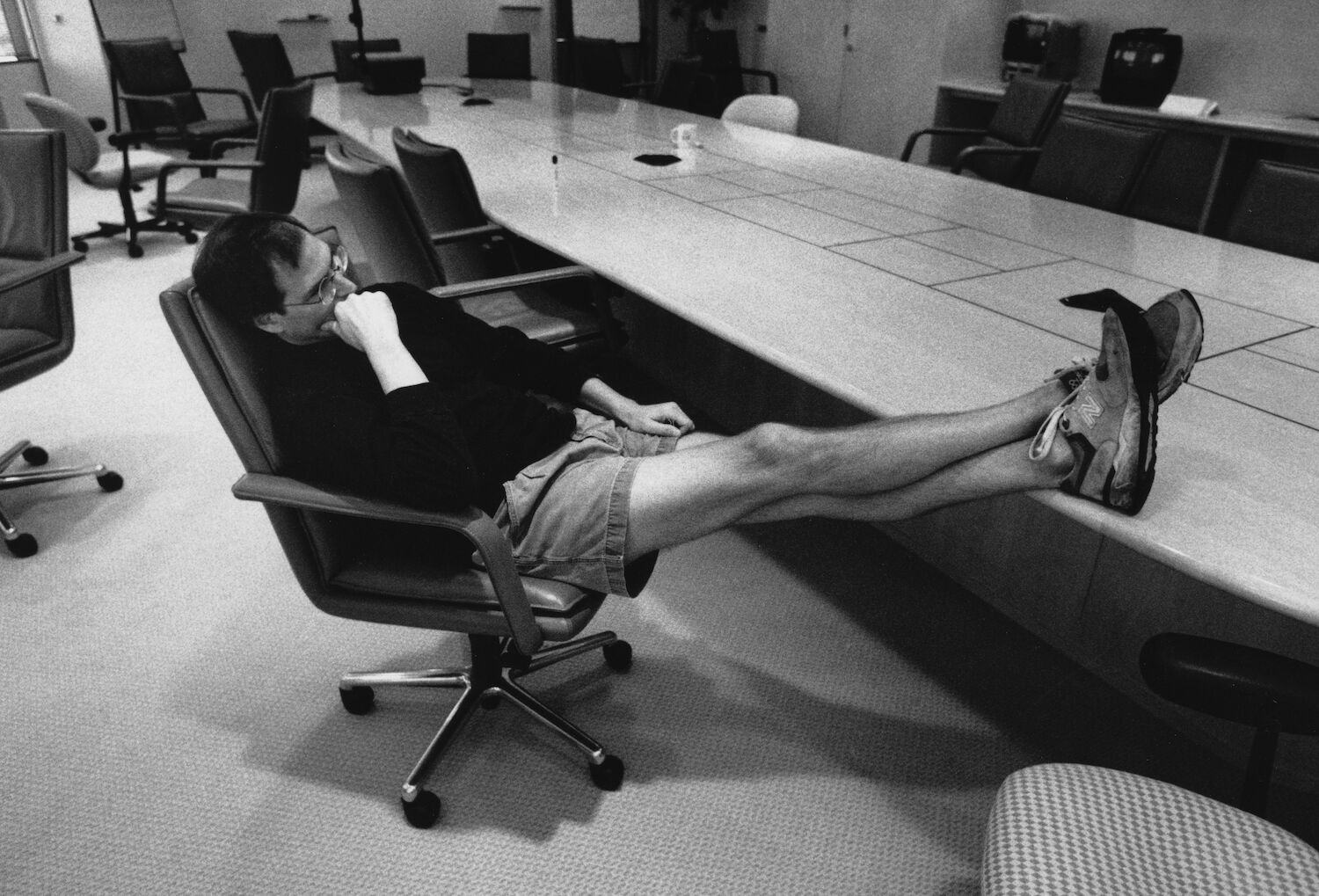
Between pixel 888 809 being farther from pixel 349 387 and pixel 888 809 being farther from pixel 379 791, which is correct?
pixel 349 387

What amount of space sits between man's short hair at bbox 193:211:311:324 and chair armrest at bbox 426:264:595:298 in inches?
26.9

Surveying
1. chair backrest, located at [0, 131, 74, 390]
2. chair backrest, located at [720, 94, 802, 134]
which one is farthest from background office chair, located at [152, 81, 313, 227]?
chair backrest, located at [720, 94, 802, 134]

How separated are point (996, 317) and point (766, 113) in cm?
277

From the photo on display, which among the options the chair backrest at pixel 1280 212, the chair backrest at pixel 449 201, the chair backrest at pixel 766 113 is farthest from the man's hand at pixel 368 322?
the chair backrest at pixel 766 113

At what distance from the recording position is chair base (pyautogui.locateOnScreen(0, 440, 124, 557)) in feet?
7.57

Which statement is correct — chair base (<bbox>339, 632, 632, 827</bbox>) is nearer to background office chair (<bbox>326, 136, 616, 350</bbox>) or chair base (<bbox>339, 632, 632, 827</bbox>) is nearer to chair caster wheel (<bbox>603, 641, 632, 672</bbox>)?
chair caster wheel (<bbox>603, 641, 632, 672</bbox>)

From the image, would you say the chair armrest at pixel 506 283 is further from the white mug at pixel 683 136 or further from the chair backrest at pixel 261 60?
the chair backrest at pixel 261 60

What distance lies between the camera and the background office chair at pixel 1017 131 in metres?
3.82

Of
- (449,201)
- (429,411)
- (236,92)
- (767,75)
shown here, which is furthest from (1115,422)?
(767,75)

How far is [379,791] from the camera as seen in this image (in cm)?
165

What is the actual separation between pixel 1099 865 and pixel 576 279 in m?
2.04

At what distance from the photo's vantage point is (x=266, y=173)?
388 centimetres

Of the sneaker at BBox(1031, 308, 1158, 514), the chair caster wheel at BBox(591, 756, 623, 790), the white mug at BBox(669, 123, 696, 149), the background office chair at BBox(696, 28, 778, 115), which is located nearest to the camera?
the sneaker at BBox(1031, 308, 1158, 514)

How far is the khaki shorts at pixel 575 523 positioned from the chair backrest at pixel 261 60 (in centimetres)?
608
